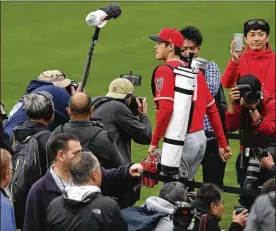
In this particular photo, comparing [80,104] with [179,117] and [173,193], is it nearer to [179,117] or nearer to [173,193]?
[173,193]

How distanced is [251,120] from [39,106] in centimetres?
201

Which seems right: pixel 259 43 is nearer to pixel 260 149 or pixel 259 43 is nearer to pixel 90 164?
pixel 260 149

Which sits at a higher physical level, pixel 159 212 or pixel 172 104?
pixel 172 104

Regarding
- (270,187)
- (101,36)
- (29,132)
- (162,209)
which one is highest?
(101,36)

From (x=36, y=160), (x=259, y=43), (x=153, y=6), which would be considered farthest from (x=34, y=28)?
(x=36, y=160)

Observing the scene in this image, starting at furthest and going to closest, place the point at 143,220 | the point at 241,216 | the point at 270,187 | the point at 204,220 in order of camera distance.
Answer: the point at 241,216
the point at 143,220
the point at 204,220
the point at 270,187

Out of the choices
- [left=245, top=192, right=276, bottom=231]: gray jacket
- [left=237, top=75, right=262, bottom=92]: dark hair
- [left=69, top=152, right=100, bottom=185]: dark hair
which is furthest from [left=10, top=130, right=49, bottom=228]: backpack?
[left=245, top=192, right=276, bottom=231]: gray jacket

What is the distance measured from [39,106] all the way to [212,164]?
216 centimetres

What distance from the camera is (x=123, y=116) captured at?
32.6ft

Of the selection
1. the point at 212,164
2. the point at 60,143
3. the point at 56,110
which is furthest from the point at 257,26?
the point at 60,143

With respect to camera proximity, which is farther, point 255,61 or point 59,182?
point 255,61

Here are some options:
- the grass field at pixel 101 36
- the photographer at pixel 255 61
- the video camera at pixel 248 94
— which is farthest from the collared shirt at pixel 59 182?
the grass field at pixel 101 36

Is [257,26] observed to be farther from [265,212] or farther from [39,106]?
[265,212]

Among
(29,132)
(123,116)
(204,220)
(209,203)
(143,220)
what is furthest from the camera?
(123,116)
